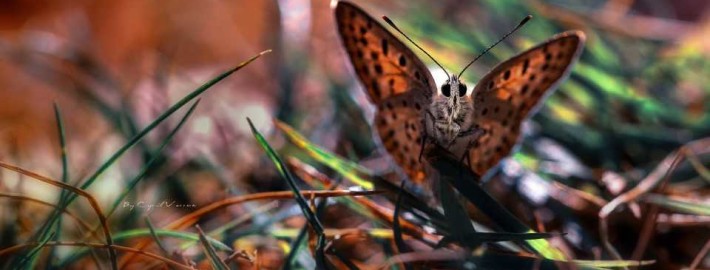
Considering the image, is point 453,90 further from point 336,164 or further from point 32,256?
point 32,256

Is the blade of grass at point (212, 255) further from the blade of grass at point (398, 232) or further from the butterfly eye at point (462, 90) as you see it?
the butterfly eye at point (462, 90)

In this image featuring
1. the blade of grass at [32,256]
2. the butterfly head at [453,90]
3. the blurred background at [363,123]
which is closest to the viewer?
the blade of grass at [32,256]

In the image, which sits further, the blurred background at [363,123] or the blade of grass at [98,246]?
the blurred background at [363,123]

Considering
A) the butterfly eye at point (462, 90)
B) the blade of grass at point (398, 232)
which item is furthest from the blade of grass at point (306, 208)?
the butterfly eye at point (462, 90)

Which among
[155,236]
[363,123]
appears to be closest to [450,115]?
[155,236]

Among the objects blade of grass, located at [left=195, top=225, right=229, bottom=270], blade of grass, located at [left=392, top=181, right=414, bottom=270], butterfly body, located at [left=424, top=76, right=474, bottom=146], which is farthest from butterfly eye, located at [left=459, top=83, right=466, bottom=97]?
blade of grass, located at [left=195, top=225, right=229, bottom=270]

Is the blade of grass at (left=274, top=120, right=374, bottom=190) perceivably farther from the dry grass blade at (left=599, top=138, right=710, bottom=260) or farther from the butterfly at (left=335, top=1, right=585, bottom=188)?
the dry grass blade at (left=599, top=138, right=710, bottom=260)

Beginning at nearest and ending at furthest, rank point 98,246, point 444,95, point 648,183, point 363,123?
1. point 98,246
2. point 444,95
3. point 648,183
4. point 363,123
